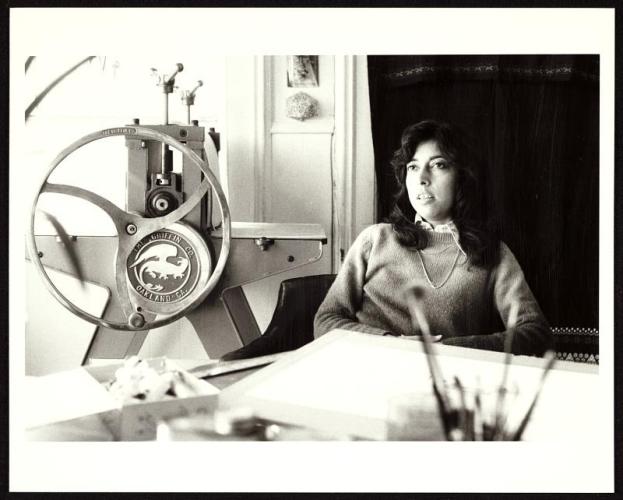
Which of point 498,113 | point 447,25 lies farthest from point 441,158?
point 447,25

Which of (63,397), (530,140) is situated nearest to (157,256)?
(63,397)

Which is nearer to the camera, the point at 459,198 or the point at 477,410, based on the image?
the point at 477,410

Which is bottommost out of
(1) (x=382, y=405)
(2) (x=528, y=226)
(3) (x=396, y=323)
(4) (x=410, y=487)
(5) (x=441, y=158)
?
(4) (x=410, y=487)

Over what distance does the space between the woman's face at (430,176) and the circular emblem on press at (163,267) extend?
1.48ft

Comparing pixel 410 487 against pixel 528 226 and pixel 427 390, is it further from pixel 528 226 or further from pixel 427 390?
pixel 528 226

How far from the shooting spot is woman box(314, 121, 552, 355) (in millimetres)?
1405

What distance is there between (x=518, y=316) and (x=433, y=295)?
0.17 meters

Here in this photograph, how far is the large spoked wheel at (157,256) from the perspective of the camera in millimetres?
1377

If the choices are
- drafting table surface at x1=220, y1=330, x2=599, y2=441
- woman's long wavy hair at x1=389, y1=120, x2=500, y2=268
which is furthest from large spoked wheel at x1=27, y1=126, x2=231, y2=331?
woman's long wavy hair at x1=389, y1=120, x2=500, y2=268

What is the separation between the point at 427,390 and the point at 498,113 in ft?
1.85

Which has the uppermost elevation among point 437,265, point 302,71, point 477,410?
point 302,71

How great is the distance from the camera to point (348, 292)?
143cm

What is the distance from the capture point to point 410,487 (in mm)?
1363

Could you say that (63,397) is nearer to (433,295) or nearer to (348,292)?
(348,292)
